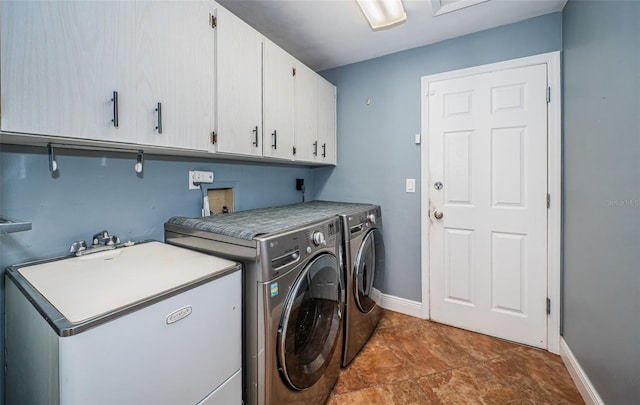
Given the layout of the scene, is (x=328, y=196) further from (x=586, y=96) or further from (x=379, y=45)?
(x=586, y=96)

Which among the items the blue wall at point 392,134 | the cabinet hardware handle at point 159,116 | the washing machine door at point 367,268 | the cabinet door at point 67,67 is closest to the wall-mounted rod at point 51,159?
the cabinet door at point 67,67

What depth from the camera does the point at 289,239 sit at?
117 cm

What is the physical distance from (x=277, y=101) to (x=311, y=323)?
1.40 meters

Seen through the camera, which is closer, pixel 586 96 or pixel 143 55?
pixel 143 55

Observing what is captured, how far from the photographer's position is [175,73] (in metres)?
1.20

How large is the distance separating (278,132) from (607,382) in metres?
2.19

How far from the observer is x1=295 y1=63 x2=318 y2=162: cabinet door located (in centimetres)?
203

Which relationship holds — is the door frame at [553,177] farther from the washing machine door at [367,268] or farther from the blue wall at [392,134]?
the washing machine door at [367,268]

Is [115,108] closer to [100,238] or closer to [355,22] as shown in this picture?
[100,238]

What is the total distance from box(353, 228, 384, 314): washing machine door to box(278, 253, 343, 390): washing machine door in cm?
23

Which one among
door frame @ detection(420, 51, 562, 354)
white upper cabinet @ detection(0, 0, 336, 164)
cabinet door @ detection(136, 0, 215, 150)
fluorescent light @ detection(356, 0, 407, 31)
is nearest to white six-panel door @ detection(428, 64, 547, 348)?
door frame @ detection(420, 51, 562, 354)

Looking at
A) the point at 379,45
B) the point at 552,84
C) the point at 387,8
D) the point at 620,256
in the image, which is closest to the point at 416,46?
the point at 379,45

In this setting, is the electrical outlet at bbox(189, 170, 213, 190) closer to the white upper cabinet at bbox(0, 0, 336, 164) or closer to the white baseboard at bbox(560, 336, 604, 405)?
the white upper cabinet at bbox(0, 0, 336, 164)

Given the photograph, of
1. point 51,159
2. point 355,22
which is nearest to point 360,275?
point 51,159
